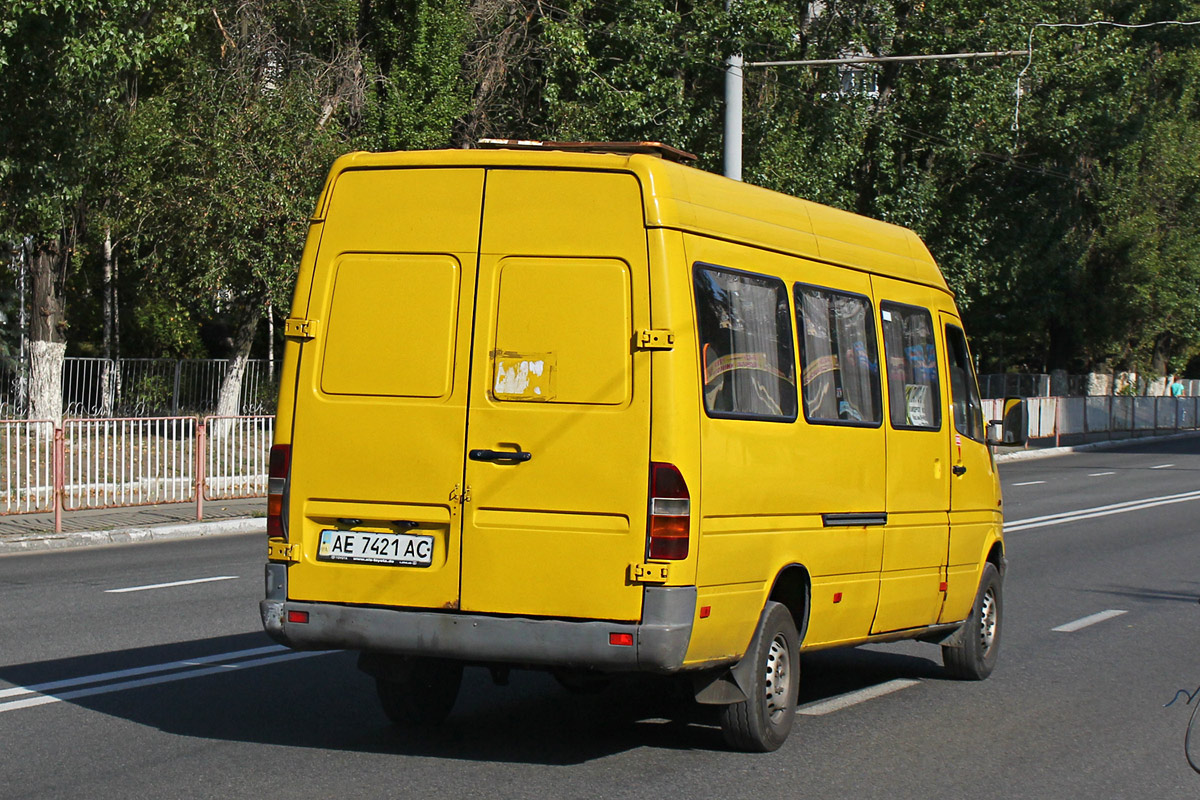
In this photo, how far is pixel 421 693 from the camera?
7.10 metres

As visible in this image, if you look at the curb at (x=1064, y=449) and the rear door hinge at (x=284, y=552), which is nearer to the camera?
the rear door hinge at (x=284, y=552)

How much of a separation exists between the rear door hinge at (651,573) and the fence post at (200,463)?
13.6 metres

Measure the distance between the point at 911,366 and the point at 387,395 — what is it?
10.6ft

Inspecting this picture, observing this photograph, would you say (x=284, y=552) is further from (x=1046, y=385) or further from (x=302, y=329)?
(x=1046, y=385)

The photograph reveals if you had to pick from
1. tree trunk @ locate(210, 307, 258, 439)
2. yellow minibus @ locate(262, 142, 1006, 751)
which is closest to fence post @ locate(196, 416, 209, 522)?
tree trunk @ locate(210, 307, 258, 439)

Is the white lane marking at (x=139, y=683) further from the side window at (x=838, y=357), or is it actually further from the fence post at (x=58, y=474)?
the fence post at (x=58, y=474)

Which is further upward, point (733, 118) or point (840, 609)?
point (733, 118)

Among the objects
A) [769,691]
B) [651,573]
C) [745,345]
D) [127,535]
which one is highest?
[745,345]

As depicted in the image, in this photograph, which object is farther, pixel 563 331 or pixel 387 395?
pixel 387 395

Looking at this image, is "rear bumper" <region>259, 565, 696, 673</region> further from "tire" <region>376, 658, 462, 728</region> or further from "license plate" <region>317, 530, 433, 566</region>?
"tire" <region>376, 658, 462, 728</region>

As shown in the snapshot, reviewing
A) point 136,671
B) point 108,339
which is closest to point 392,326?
point 136,671

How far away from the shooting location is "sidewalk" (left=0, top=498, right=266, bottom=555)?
16406 millimetres

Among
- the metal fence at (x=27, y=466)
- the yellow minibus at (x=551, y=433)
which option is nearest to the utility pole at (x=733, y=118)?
the metal fence at (x=27, y=466)

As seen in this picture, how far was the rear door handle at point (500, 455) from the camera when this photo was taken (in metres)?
6.15
